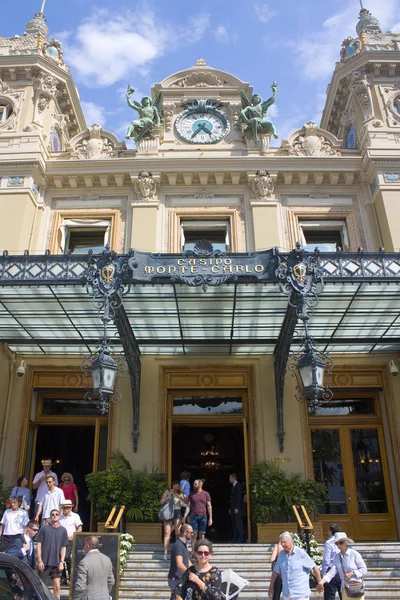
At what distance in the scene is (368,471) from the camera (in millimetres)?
12930

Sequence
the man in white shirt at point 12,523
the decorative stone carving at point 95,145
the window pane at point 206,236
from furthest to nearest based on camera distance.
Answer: the decorative stone carving at point 95,145
the window pane at point 206,236
the man in white shirt at point 12,523

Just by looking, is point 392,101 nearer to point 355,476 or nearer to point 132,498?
point 355,476

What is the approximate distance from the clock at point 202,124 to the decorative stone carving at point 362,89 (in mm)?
4146

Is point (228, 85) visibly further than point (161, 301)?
Yes

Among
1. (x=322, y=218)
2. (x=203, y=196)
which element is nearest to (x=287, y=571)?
(x=322, y=218)

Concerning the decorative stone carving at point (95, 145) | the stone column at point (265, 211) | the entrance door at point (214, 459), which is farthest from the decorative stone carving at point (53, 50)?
the entrance door at point (214, 459)

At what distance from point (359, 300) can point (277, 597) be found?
6.39 m

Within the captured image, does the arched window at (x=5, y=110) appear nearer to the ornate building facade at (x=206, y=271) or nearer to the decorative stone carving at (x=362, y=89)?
the ornate building facade at (x=206, y=271)

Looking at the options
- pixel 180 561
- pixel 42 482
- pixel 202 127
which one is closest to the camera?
pixel 180 561

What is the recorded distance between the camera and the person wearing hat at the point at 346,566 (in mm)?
6305

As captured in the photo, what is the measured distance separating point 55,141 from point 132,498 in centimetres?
1158

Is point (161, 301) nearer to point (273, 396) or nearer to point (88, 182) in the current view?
point (273, 396)

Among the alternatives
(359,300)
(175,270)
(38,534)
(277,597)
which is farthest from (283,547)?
(359,300)

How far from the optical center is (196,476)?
1806 centimetres
